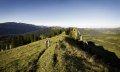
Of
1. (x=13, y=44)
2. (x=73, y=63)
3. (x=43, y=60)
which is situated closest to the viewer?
(x=73, y=63)

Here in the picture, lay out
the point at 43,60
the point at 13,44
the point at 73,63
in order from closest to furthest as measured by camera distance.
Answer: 1. the point at 73,63
2. the point at 43,60
3. the point at 13,44

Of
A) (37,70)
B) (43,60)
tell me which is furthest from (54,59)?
(37,70)

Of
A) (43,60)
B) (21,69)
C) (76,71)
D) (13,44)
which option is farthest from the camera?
(13,44)

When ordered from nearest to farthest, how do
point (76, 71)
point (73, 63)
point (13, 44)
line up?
1. point (76, 71)
2. point (73, 63)
3. point (13, 44)

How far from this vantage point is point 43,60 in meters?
36.8

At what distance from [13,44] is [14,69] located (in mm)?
70968

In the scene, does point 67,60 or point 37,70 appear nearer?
point 37,70

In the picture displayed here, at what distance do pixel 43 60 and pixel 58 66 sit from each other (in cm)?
568

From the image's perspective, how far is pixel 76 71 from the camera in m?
29.8

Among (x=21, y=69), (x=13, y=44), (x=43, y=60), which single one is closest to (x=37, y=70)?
(x=21, y=69)

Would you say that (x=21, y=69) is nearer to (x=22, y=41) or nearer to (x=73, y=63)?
(x=73, y=63)

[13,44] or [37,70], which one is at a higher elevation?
[37,70]

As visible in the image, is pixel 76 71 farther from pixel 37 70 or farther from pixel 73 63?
pixel 37 70

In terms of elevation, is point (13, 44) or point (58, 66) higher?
point (58, 66)
